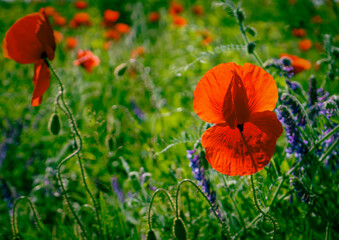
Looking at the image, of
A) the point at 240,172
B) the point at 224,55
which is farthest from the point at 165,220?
the point at 224,55

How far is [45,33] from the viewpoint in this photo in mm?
1317

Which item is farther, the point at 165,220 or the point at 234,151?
the point at 165,220

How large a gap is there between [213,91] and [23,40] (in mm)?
871

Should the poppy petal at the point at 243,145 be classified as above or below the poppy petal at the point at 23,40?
below

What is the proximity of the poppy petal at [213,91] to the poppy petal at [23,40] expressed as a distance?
0.79 metres

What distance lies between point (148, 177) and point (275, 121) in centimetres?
86

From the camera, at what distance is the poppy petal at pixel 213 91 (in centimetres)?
98

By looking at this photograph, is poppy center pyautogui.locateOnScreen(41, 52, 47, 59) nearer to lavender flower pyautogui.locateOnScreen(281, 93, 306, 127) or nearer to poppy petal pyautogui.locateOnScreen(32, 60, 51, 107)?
poppy petal pyautogui.locateOnScreen(32, 60, 51, 107)

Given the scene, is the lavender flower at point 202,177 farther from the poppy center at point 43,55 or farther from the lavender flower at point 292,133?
the poppy center at point 43,55

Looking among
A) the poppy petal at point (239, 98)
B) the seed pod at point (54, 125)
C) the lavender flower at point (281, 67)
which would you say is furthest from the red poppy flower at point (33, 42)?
the lavender flower at point (281, 67)

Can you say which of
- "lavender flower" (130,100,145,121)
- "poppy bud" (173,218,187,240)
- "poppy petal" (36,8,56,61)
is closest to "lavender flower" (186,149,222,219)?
"poppy bud" (173,218,187,240)

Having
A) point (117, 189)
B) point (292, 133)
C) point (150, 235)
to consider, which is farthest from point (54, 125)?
point (292, 133)

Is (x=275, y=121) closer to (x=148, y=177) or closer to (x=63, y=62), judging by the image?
(x=148, y=177)

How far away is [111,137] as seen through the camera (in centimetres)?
172
